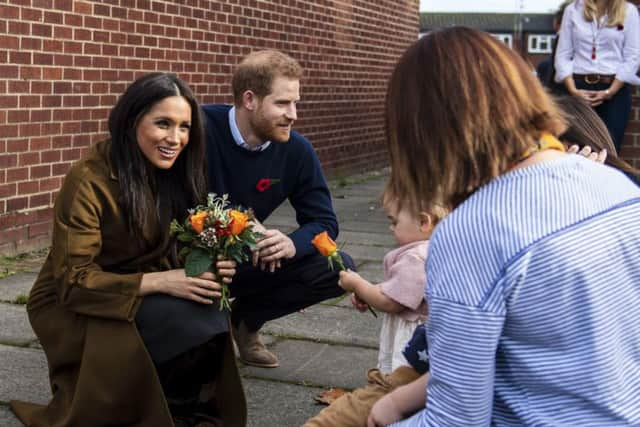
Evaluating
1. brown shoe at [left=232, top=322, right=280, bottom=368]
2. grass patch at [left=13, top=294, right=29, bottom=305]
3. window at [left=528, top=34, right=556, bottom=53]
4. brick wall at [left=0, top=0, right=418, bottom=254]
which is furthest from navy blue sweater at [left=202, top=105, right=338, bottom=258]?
window at [left=528, top=34, right=556, bottom=53]

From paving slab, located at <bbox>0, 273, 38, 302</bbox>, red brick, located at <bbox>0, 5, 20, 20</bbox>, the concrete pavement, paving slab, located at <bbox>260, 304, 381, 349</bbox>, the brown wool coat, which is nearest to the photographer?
the brown wool coat

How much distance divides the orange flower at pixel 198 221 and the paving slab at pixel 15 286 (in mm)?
2716

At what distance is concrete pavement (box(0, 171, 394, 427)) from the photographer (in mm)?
4469

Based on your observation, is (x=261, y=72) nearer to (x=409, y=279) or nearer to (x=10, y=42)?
(x=409, y=279)

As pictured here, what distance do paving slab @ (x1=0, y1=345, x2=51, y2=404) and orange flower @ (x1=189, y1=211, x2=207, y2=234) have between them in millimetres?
1136

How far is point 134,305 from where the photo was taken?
3.79 m

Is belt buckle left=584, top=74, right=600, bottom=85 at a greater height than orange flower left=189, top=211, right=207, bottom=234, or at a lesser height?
greater

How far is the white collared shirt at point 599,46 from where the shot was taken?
25.1 feet

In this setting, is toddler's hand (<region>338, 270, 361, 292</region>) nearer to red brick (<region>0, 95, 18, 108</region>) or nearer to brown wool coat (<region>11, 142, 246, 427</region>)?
brown wool coat (<region>11, 142, 246, 427</region>)

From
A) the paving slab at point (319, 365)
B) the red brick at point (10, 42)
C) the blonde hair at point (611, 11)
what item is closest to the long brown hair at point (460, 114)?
the paving slab at point (319, 365)

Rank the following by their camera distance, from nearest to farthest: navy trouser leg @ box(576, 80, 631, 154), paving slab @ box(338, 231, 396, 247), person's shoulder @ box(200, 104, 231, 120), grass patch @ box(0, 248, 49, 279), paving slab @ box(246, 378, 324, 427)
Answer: paving slab @ box(246, 378, 324, 427) < person's shoulder @ box(200, 104, 231, 120) < grass patch @ box(0, 248, 49, 279) < navy trouser leg @ box(576, 80, 631, 154) < paving slab @ box(338, 231, 396, 247)

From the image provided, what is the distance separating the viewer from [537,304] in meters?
2.02

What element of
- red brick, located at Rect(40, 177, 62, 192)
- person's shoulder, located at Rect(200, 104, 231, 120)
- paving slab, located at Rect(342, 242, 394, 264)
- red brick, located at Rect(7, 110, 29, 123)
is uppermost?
person's shoulder, located at Rect(200, 104, 231, 120)

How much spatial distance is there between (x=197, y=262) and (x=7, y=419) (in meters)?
1.03
